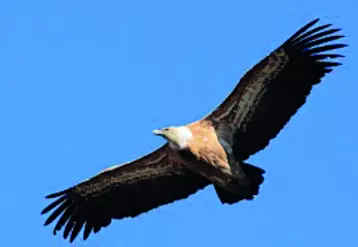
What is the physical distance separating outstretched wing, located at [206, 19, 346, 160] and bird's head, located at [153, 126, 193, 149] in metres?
0.61

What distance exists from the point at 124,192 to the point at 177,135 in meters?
2.37

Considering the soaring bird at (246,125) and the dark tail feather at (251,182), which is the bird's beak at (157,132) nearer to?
the soaring bird at (246,125)

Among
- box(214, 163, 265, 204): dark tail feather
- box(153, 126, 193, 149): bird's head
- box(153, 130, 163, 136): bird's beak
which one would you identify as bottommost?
box(214, 163, 265, 204): dark tail feather

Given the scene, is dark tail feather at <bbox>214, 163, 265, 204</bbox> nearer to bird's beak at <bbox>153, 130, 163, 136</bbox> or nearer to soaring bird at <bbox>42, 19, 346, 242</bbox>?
→ soaring bird at <bbox>42, 19, 346, 242</bbox>

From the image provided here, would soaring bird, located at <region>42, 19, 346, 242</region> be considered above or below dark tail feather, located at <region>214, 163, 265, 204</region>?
above

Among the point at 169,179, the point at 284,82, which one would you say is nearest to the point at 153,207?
the point at 169,179

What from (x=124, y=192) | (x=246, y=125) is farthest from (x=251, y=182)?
(x=124, y=192)

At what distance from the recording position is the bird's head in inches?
836

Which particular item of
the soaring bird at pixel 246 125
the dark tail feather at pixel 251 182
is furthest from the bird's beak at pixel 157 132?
the dark tail feather at pixel 251 182

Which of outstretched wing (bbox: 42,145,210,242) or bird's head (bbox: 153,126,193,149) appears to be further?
outstretched wing (bbox: 42,145,210,242)

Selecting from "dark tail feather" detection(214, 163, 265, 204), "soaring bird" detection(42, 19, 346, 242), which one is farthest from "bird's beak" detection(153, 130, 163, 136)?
"dark tail feather" detection(214, 163, 265, 204)

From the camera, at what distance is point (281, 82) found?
21250 mm

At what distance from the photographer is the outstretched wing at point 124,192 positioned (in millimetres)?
22594

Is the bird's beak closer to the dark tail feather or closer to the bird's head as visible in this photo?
the bird's head
